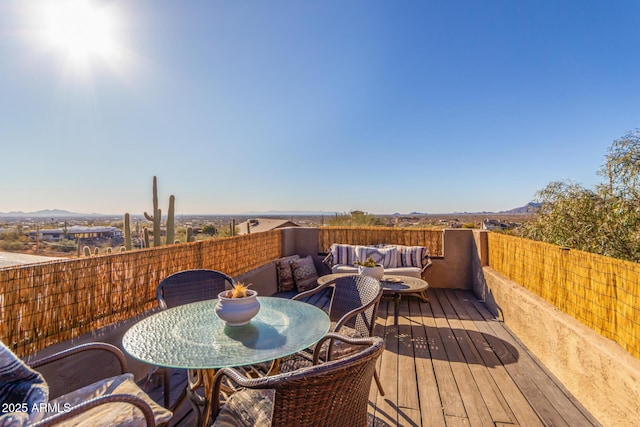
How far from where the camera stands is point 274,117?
7.93 metres

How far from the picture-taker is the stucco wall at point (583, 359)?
5.65 feet

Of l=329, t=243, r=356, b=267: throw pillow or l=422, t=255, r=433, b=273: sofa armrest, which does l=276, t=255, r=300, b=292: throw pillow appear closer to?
l=329, t=243, r=356, b=267: throw pillow

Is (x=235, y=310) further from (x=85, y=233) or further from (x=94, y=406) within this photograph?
(x=85, y=233)

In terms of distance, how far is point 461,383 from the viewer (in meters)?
2.40

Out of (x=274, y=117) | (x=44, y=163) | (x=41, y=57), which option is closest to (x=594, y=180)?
(x=274, y=117)

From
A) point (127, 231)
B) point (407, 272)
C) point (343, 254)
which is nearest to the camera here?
point (407, 272)

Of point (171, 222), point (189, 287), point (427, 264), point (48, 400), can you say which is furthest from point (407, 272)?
point (171, 222)

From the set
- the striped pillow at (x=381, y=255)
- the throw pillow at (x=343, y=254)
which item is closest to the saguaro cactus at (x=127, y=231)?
the throw pillow at (x=343, y=254)

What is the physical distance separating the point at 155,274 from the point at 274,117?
5979 mm

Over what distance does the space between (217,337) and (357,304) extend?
1159 millimetres

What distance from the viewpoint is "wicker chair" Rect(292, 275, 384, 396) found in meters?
2.12

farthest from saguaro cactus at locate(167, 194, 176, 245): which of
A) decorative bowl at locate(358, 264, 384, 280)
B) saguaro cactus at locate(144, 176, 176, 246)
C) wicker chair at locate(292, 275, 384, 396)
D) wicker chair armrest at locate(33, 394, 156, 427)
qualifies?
wicker chair armrest at locate(33, 394, 156, 427)

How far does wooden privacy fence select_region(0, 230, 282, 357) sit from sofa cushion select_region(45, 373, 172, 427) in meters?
0.80

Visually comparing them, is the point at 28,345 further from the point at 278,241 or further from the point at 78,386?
the point at 278,241
